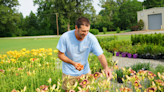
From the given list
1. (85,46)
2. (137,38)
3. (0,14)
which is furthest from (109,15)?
(85,46)

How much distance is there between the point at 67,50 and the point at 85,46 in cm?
30

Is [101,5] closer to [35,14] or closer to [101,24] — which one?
[101,24]

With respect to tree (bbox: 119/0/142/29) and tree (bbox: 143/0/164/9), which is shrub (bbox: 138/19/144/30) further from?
tree (bbox: 143/0/164/9)

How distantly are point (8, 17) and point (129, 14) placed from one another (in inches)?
1359

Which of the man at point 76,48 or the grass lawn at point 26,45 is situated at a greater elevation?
the man at point 76,48

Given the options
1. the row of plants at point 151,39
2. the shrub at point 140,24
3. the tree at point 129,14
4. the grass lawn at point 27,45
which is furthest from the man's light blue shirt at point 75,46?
the tree at point 129,14

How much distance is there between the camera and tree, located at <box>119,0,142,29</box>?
4366cm

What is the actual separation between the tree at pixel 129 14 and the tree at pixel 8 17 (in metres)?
31.1

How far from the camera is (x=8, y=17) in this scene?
35.2 m

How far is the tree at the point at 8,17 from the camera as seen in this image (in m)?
35.1

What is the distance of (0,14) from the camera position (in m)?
35.4

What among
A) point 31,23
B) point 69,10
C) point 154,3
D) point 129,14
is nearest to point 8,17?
point 31,23

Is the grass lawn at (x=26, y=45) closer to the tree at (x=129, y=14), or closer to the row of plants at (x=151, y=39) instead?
the row of plants at (x=151, y=39)

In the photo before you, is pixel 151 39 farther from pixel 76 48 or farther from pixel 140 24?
pixel 140 24
